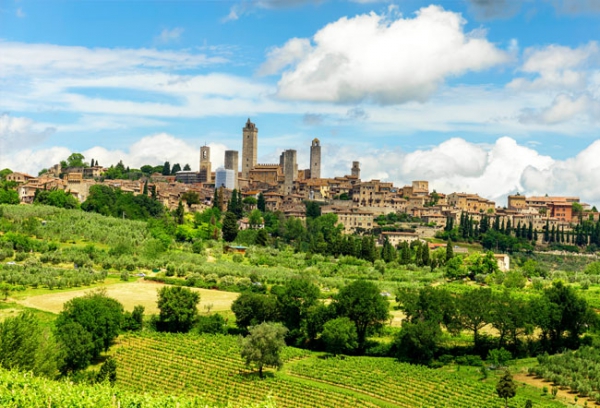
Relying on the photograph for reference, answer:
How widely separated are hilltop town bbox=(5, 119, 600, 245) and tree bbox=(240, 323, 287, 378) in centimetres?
6485

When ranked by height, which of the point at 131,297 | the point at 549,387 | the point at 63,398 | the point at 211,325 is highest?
the point at 63,398

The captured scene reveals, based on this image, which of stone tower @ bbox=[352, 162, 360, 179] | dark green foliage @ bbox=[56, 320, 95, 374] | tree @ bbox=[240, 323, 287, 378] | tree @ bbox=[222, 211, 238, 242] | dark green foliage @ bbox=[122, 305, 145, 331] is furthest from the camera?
stone tower @ bbox=[352, 162, 360, 179]

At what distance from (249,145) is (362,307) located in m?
105

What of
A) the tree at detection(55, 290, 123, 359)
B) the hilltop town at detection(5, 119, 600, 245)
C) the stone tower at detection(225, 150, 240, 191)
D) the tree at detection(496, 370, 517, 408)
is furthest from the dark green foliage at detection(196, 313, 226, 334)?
the stone tower at detection(225, 150, 240, 191)

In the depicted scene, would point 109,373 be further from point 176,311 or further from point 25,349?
point 176,311

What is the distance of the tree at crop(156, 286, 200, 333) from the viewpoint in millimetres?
42031

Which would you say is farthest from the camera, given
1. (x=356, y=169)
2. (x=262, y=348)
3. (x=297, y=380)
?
(x=356, y=169)

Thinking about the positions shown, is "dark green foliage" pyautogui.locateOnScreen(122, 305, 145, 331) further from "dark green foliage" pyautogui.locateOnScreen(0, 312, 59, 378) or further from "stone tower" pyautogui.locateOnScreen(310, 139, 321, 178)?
"stone tower" pyautogui.locateOnScreen(310, 139, 321, 178)

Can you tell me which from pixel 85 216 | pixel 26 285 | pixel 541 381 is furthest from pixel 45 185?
pixel 541 381

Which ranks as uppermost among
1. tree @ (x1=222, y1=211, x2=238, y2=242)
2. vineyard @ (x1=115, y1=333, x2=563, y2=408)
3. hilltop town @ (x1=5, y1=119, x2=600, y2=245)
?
hilltop town @ (x1=5, y1=119, x2=600, y2=245)

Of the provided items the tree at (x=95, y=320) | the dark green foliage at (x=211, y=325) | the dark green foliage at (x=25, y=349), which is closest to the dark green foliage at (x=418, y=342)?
the dark green foliage at (x=211, y=325)

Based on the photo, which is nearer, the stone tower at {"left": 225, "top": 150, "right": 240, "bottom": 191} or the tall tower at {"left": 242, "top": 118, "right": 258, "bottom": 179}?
the stone tower at {"left": 225, "top": 150, "right": 240, "bottom": 191}

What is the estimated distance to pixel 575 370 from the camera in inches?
1362

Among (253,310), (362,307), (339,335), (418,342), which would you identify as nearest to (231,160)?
(253,310)
